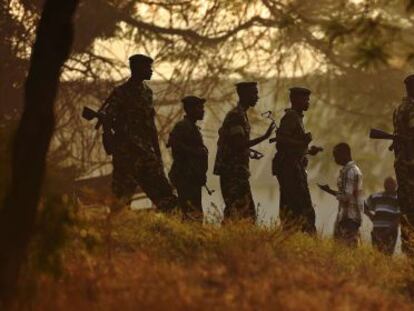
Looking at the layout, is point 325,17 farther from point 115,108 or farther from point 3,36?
point 115,108

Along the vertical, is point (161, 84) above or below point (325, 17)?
below

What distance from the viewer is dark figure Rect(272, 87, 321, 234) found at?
1077 cm

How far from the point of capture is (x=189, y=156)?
10.9 m

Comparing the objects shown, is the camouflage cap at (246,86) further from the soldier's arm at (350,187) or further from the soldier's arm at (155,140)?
the soldier's arm at (350,187)

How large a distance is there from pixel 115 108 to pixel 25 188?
4.56 metres

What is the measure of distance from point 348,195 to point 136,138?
8.93ft

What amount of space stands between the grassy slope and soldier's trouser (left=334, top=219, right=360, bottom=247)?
1.83 meters

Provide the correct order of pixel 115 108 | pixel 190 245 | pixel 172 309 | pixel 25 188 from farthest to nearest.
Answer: pixel 115 108 < pixel 190 245 < pixel 25 188 < pixel 172 309

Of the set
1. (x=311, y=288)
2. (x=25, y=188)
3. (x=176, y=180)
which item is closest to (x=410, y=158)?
(x=176, y=180)

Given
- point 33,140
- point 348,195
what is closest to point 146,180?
point 348,195

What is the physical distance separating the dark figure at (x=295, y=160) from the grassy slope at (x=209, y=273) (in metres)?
1.28

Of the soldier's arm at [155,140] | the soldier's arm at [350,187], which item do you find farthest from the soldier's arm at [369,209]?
the soldier's arm at [155,140]

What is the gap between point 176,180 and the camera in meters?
11.0

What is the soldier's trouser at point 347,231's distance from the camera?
11.5m
